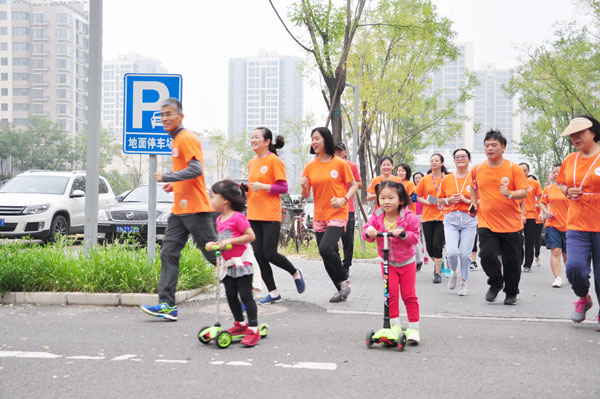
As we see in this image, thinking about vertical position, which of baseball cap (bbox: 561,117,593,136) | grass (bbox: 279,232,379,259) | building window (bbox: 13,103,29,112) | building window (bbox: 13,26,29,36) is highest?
building window (bbox: 13,26,29,36)

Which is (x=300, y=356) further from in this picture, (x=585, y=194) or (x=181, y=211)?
(x=585, y=194)

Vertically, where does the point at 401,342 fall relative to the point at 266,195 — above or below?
below

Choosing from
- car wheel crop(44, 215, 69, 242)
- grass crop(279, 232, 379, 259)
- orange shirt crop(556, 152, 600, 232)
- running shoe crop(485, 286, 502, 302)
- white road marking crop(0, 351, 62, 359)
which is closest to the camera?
white road marking crop(0, 351, 62, 359)

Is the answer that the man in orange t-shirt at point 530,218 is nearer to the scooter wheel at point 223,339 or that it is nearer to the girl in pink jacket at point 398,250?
the girl in pink jacket at point 398,250

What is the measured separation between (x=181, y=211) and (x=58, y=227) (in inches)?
379

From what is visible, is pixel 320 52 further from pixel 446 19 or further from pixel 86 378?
pixel 86 378

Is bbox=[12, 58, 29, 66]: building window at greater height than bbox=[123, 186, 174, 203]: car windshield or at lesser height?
greater

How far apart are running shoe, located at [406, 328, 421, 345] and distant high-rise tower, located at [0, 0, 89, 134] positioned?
343 ft

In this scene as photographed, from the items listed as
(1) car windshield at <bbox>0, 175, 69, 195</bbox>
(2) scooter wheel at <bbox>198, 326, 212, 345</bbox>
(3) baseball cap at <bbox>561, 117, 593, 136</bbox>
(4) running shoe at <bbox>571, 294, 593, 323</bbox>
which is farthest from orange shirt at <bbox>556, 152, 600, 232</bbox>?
(1) car windshield at <bbox>0, 175, 69, 195</bbox>

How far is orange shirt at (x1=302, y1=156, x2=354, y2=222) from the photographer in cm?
762

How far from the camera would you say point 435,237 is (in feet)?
34.1

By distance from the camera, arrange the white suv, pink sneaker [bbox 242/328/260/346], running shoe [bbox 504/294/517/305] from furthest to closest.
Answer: the white suv < running shoe [bbox 504/294/517/305] < pink sneaker [bbox 242/328/260/346]

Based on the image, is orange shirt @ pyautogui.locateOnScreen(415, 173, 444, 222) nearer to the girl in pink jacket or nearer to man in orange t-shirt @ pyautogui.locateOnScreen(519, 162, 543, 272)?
man in orange t-shirt @ pyautogui.locateOnScreen(519, 162, 543, 272)

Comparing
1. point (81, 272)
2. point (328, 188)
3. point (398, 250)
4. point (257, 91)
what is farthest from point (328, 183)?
point (257, 91)
